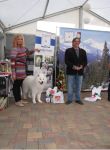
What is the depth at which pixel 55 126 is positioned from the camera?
504 cm

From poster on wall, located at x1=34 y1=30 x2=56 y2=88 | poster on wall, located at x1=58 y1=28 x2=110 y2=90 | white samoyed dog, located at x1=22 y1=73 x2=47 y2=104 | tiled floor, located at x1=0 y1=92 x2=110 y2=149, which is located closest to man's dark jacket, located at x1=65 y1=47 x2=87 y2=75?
white samoyed dog, located at x1=22 y1=73 x2=47 y2=104

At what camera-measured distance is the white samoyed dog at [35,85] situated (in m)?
6.84

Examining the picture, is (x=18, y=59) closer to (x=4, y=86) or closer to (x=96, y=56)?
(x=4, y=86)

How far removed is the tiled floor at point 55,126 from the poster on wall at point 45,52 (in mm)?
1590

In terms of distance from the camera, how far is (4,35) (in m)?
11.0

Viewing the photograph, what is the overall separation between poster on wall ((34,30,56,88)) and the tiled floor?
159cm

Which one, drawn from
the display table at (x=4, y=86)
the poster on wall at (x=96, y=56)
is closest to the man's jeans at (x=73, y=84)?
the display table at (x=4, y=86)

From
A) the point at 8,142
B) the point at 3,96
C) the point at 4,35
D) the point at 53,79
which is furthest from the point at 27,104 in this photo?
the point at 4,35

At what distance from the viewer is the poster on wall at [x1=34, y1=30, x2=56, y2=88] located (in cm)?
821

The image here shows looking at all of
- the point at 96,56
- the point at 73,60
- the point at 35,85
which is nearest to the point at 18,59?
the point at 35,85

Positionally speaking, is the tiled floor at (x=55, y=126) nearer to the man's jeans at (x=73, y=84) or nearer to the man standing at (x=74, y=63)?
A: the man's jeans at (x=73, y=84)

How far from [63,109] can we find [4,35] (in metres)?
5.31

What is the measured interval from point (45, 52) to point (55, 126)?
3.53 m

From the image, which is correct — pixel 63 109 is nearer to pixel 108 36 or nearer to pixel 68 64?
pixel 68 64
